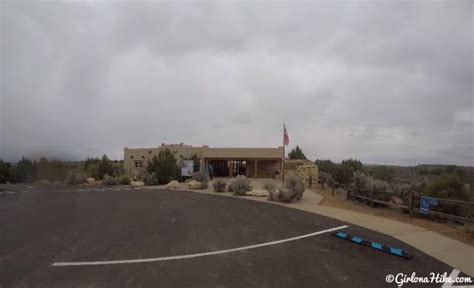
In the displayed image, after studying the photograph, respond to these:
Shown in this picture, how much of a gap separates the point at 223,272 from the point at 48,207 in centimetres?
1206

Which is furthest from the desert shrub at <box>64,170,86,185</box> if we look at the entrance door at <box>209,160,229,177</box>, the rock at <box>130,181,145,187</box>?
the entrance door at <box>209,160,229,177</box>

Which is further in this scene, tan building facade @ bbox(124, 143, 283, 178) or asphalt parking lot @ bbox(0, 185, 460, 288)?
tan building facade @ bbox(124, 143, 283, 178)

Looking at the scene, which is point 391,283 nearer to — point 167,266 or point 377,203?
point 167,266

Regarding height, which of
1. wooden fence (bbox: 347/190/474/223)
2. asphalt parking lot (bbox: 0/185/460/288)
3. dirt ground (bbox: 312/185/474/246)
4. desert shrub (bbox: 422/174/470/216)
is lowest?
asphalt parking lot (bbox: 0/185/460/288)

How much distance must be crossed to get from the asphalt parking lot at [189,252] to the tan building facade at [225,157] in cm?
2601

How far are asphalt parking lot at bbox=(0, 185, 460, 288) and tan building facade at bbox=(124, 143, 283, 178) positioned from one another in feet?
85.3

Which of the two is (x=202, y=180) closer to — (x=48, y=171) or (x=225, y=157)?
(x=225, y=157)

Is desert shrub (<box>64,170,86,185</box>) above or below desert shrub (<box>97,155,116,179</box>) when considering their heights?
below

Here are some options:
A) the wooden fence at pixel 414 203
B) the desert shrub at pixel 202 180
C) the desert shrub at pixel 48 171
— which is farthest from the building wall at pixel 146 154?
the wooden fence at pixel 414 203

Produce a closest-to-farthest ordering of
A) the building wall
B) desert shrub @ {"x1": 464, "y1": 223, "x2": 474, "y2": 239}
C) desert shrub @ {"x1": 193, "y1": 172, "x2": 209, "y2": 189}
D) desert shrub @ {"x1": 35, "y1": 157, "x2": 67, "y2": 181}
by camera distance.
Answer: desert shrub @ {"x1": 464, "y1": 223, "x2": 474, "y2": 239}, desert shrub @ {"x1": 193, "y1": 172, "x2": 209, "y2": 189}, desert shrub @ {"x1": 35, "y1": 157, "x2": 67, "y2": 181}, the building wall

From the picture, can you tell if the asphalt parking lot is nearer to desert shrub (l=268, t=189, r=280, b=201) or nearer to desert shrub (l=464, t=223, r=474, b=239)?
desert shrub (l=464, t=223, r=474, b=239)

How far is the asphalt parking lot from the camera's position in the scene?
551 centimetres

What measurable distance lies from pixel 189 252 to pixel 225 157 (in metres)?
31.5

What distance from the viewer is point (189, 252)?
7.22 metres
